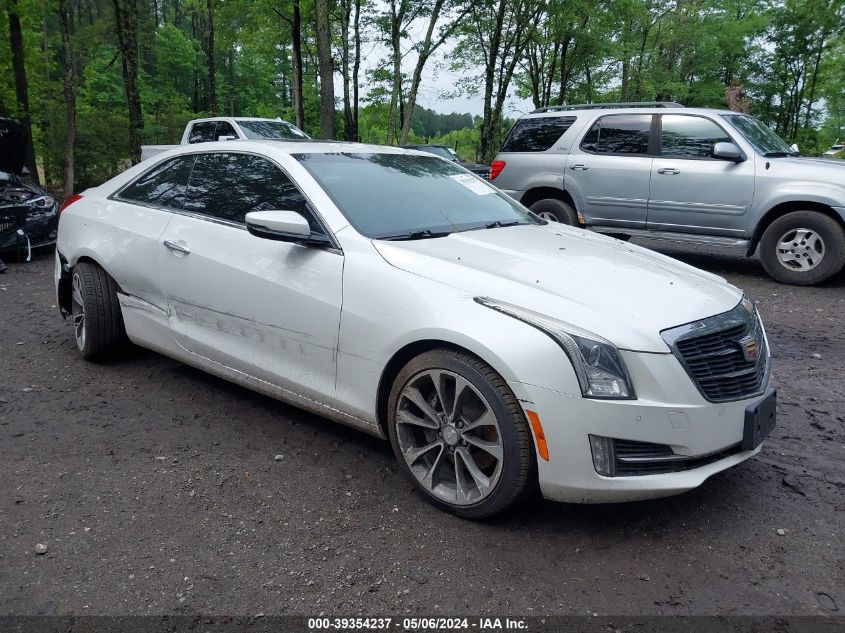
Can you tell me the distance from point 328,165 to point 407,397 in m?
1.52

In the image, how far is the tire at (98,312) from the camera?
4488mm

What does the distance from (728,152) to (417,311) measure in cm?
623

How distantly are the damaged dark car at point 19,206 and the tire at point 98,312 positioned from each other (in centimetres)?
493

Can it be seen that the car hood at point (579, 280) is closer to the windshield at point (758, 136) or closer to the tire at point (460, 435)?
the tire at point (460, 435)

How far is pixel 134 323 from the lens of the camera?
4.36 meters

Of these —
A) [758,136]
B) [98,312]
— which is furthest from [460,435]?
[758,136]

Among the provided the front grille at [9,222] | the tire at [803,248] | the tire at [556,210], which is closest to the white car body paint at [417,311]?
the tire at [803,248]

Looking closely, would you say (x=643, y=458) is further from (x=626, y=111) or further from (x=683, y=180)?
(x=626, y=111)

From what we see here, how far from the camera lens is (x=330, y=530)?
9.24 feet

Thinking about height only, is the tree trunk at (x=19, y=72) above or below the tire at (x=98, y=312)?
above

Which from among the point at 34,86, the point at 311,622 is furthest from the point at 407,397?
the point at 34,86

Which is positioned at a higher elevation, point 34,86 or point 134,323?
point 34,86

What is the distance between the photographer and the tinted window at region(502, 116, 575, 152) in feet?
30.3

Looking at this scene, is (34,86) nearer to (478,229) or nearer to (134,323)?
(134,323)
